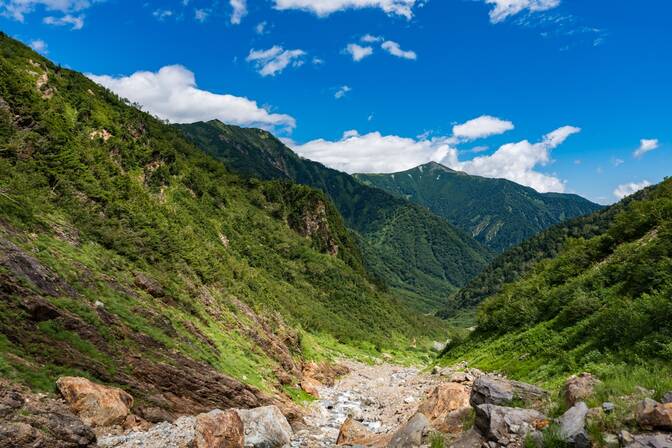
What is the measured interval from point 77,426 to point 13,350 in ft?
13.8

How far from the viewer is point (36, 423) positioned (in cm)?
1416

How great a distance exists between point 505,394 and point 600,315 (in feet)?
43.3

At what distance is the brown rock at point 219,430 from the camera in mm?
17125

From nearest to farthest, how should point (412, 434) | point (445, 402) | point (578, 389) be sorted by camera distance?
point (578, 389) < point (412, 434) < point (445, 402)

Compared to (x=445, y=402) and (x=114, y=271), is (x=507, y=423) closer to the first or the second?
(x=445, y=402)

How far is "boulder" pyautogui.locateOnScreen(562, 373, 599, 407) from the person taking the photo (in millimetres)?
11321

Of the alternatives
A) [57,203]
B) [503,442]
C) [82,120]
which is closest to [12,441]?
[503,442]

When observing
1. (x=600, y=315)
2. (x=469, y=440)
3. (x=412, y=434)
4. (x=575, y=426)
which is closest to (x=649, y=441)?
(x=575, y=426)

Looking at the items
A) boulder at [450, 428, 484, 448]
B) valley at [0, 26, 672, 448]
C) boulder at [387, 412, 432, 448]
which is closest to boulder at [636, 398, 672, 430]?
valley at [0, 26, 672, 448]

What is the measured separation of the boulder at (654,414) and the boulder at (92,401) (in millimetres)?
18436

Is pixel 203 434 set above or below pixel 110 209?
below

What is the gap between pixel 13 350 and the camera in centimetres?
1616

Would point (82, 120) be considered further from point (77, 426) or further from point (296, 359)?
point (77, 426)

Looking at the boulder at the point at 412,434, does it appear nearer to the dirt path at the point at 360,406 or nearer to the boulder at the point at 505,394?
the boulder at the point at 505,394
